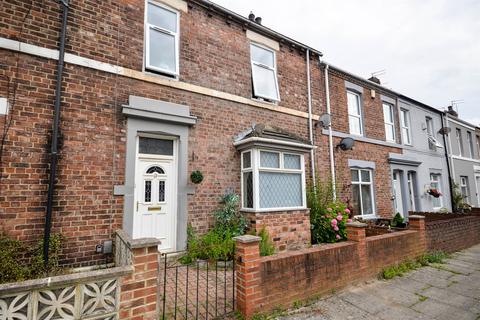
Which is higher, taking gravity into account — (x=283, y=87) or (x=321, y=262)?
(x=283, y=87)

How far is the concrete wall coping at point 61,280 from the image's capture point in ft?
6.95

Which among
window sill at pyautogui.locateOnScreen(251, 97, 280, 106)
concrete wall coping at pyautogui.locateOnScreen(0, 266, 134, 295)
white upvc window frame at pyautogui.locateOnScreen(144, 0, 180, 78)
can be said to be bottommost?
concrete wall coping at pyautogui.locateOnScreen(0, 266, 134, 295)

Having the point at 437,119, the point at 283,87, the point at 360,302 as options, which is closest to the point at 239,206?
the point at 360,302

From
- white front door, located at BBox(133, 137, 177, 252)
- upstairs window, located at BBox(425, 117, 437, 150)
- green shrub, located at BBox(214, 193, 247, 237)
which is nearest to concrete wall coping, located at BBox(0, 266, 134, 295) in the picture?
white front door, located at BBox(133, 137, 177, 252)

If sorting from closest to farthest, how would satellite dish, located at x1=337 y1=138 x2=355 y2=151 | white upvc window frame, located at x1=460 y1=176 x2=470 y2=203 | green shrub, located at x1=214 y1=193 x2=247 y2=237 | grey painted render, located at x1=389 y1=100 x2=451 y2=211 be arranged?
green shrub, located at x1=214 y1=193 x2=247 y2=237
satellite dish, located at x1=337 y1=138 x2=355 y2=151
grey painted render, located at x1=389 y1=100 x2=451 y2=211
white upvc window frame, located at x1=460 y1=176 x2=470 y2=203

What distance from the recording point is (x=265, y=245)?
5602mm

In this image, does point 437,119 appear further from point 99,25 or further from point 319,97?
point 99,25

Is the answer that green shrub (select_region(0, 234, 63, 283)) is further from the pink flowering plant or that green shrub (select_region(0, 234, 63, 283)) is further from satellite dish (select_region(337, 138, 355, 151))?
satellite dish (select_region(337, 138, 355, 151))

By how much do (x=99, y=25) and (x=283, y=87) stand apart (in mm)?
5429

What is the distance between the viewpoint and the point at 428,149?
1333 cm

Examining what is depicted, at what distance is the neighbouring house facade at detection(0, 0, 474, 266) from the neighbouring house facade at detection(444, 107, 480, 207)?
10.5 meters

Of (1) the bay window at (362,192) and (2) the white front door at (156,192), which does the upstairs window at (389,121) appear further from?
(2) the white front door at (156,192)

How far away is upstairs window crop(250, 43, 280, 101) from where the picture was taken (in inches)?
303

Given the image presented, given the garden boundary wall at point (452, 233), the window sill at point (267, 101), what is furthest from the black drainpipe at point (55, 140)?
the garden boundary wall at point (452, 233)
